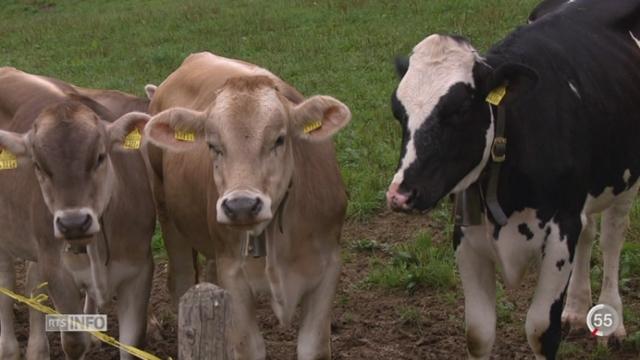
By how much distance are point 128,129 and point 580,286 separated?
2.65m

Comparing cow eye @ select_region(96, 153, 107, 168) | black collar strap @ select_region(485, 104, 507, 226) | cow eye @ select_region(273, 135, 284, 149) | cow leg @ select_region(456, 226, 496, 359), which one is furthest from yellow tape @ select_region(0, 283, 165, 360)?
black collar strap @ select_region(485, 104, 507, 226)

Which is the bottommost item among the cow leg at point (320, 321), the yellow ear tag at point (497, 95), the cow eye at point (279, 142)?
the cow leg at point (320, 321)

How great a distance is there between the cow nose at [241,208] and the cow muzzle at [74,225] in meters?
0.82

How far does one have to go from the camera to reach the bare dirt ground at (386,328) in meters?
5.87

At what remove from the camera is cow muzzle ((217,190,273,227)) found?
4.42 metres

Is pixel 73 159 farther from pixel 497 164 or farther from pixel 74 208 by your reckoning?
pixel 497 164

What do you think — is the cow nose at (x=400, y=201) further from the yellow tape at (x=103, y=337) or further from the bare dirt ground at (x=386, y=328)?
the bare dirt ground at (x=386, y=328)

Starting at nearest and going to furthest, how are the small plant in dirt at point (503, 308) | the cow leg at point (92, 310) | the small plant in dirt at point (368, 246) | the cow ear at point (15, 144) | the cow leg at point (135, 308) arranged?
the cow ear at point (15, 144) → the cow leg at point (135, 308) → the small plant in dirt at point (503, 308) → the cow leg at point (92, 310) → the small plant in dirt at point (368, 246)

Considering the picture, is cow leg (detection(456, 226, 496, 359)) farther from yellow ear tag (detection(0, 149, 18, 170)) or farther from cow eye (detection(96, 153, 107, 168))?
yellow ear tag (detection(0, 149, 18, 170))

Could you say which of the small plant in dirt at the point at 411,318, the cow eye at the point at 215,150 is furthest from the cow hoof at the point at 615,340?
the cow eye at the point at 215,150

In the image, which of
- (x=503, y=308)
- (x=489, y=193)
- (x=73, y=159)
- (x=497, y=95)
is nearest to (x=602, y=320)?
(x=503, y=308)

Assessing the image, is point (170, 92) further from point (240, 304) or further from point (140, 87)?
point (140, 87)

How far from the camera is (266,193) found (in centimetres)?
464

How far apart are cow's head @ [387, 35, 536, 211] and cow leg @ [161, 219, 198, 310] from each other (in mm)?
2191
